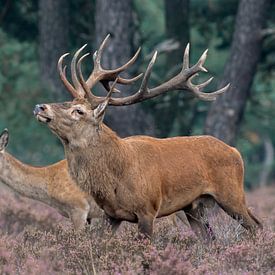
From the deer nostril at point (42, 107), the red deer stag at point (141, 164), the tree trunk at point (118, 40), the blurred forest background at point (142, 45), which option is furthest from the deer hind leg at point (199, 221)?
the tree trunk at point (118, 40)

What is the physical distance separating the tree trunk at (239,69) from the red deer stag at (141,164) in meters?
7.67

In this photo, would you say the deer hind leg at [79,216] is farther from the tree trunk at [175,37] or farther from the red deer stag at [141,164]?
the tree trunk at [175,37]

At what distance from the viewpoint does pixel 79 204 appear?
11.9 meters

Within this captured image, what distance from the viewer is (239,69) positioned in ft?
59.5

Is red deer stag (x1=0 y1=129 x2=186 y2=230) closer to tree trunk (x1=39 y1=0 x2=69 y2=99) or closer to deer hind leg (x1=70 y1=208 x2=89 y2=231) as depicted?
deer hind leg (x1=70 y1=208 x2=89 y2=231)

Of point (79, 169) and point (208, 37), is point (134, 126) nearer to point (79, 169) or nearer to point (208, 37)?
point (208, 37)

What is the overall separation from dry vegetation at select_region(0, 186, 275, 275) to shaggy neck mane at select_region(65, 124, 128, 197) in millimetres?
447

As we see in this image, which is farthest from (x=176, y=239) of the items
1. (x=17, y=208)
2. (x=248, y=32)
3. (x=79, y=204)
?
(x=248, y=32)

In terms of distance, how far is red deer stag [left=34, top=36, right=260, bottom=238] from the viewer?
930cm

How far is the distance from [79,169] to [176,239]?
1.11 meters

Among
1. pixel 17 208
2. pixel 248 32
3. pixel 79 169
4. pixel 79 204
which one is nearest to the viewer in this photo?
pixel 79 169

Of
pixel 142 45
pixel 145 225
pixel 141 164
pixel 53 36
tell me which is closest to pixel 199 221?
pixel 141 164

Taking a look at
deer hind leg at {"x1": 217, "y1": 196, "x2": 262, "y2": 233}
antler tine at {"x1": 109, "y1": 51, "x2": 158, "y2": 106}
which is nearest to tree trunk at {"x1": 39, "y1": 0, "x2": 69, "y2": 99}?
deer hind leg at {"x1": 217, "y1": 196, "x2": 262, "y2": 233}

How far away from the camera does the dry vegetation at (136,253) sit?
26.5ft
